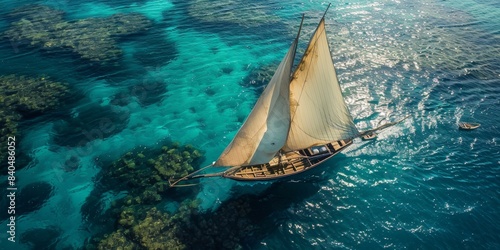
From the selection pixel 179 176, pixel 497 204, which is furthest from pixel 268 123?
pixel 497 204

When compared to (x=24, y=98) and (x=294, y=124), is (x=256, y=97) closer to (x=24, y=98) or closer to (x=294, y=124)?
(x=294, y=124)

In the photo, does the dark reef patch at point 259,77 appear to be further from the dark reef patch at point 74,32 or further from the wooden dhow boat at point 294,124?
the dark reef patch at point 74,32

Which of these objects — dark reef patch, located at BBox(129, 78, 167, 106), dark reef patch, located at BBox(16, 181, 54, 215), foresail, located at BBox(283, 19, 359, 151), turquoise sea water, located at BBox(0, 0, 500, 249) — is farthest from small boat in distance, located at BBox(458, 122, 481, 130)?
dark reef patch, located at BBox(16, 181, 54, 215)

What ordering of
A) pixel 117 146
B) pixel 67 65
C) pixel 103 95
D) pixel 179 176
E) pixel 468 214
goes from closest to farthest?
1. pixel 468 214
2. pixel 179 176
3. pixel 117 146
4. pixel 103 95
5. pixel 67 65

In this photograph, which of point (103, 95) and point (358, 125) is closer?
point (358, 125)

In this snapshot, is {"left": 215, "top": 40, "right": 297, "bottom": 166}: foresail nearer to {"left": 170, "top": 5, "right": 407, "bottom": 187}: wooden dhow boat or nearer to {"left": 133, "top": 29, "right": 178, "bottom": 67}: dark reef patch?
{"left": 170, "top": 5, "right": 407, "bottom": 187}: wooden dhow boat

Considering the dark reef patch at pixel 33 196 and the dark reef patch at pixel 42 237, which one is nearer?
the dark reef patch at pixel 42 237

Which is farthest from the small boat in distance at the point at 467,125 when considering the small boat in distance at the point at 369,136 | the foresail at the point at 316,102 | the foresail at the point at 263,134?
the foresail at the point at 263,134

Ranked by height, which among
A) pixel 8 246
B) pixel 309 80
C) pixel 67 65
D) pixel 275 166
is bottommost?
pixel 8 246

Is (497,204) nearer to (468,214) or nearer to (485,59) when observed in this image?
(468,214)
